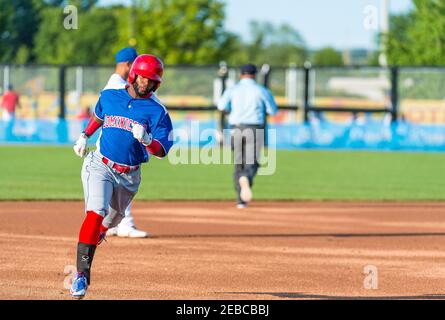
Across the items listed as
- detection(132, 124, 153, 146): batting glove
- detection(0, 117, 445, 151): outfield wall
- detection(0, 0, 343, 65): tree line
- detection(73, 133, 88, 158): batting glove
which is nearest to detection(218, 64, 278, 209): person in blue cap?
detection(73, 133, 88, 158): batting glove

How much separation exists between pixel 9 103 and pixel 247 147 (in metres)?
20.2

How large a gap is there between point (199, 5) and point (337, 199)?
39.1 m

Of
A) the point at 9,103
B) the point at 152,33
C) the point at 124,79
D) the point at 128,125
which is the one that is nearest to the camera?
the point at 128,125

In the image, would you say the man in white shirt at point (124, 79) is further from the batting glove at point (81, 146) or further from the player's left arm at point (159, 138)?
the player's left arm at point (159, 138)

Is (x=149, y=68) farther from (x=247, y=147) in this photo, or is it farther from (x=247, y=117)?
(x=247, y=147)

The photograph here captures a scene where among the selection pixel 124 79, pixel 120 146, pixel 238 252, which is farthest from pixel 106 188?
pixel 238 252

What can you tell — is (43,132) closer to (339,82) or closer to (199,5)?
(339,82)

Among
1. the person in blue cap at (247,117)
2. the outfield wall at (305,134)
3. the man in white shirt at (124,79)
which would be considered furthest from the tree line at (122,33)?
the man in white shirt at (124,79)

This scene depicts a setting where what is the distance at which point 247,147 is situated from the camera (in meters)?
15.1

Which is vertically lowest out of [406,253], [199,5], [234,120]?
[406,253]

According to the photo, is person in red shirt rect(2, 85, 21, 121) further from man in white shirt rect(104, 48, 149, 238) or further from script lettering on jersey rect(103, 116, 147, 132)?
script lettering on jersey rect(103, 116, 147, 132)

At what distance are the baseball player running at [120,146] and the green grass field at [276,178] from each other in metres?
8.40

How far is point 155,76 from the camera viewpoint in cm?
814
